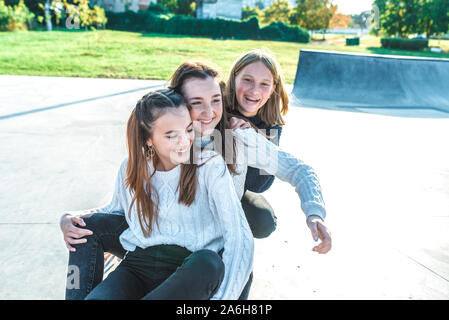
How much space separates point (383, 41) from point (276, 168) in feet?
102

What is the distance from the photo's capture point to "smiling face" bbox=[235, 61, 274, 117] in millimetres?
2139

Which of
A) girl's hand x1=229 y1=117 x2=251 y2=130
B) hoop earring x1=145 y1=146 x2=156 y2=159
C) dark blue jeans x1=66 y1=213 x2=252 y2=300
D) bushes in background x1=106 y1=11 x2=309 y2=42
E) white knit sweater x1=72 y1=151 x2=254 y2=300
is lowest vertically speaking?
dark blue jeans x1=66 y1=213 x2=252 y2=300

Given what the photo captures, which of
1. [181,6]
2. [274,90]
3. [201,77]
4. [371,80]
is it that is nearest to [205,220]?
[201,77]

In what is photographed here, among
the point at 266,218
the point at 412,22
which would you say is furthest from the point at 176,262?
the point at 412,22

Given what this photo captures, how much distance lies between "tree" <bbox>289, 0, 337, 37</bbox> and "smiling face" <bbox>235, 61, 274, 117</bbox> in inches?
1479

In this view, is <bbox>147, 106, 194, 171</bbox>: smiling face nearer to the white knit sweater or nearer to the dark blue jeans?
the white knit sweater

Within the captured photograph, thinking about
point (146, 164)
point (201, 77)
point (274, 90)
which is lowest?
point (146, 164)

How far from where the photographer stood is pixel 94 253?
160 cm

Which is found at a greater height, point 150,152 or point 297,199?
point 150,152

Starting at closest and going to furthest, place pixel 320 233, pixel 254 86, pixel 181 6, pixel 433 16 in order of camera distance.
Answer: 1. pixel 320 233
2. pixel 254 86
3. pixel 433 16
4. pixel 181 6

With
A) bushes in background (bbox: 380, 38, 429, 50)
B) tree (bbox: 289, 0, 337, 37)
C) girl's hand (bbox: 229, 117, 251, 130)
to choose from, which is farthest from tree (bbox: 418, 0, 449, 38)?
girl's hand (bbox: 229, 117, 251, 130)

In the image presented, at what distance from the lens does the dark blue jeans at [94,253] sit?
1.54 m

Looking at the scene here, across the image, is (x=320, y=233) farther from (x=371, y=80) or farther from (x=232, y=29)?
(x=232, y=29)

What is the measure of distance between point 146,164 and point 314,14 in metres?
38.7
